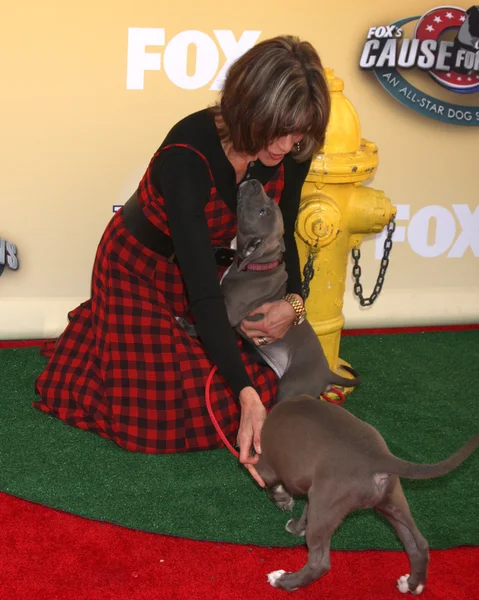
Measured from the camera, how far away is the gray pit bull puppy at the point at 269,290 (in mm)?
2430

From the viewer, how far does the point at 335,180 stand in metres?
2.85

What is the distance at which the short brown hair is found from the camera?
212 cm

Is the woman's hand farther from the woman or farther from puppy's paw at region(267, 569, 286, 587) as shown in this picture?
puppy's paw at region(267, 569, 286, 587)

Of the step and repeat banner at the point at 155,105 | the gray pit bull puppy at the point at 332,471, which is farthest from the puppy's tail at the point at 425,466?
the step and repeat banner at the point at 155,105

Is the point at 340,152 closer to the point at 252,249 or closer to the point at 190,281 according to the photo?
the point at 252,249

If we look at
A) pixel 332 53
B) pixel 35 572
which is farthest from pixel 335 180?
pixel 35 572

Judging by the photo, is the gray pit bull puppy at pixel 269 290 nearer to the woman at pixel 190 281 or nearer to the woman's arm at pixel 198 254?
the woman at pixel 190 281

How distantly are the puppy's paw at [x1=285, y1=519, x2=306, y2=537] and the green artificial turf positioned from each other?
0.06 feet

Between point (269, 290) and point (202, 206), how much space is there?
394 millimetres

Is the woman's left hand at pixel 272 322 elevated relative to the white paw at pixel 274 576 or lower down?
elevated

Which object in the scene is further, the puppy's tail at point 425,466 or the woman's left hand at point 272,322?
the woman's left hand at point 272,322

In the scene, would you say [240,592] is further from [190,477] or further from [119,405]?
[119,405]

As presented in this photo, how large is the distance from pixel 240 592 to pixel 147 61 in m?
2.27

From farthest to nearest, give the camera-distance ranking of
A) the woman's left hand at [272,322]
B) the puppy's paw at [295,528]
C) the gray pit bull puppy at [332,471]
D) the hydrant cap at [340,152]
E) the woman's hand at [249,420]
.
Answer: the hydrant cap at [340,152], the woman's left hand at [272,322], the puppy's paw at [295,528], the woman's hand at [249,420], the gray pit bull puppy at [332,471]
